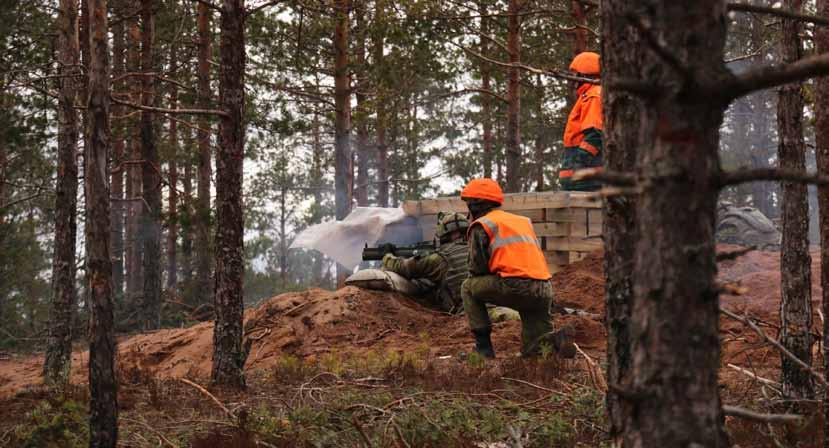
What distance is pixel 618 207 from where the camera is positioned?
127 inches

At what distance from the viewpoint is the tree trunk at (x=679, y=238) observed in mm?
1721

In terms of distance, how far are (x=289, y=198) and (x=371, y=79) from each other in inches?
827

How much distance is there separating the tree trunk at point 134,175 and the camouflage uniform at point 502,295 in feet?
13.8

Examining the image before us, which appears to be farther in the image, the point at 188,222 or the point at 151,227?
the point at 151,227

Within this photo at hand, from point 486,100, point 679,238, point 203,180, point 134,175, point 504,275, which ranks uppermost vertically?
point 486,100

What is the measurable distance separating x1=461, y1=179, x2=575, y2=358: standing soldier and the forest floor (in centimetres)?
36

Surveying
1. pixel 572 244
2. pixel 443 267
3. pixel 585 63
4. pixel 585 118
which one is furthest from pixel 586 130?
pixel 443 267

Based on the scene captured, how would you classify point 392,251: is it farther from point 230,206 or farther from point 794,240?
point 794,240

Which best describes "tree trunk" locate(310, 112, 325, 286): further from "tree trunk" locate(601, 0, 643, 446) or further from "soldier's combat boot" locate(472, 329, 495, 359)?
"tree trunk" locate(601, 0, 643, 446)

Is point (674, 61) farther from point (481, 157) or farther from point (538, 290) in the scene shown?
point (481, 157)

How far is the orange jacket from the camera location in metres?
10.2

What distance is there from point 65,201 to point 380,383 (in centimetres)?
504

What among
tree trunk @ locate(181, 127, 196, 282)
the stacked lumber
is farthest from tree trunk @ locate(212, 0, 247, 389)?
tree trunk @ locate(181, 127, 196, 282)

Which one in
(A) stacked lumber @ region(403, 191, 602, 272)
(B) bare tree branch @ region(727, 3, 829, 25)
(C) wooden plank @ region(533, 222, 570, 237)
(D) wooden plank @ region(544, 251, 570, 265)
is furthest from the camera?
(D) wooden plank @ region(544, 251, 570, 265)
